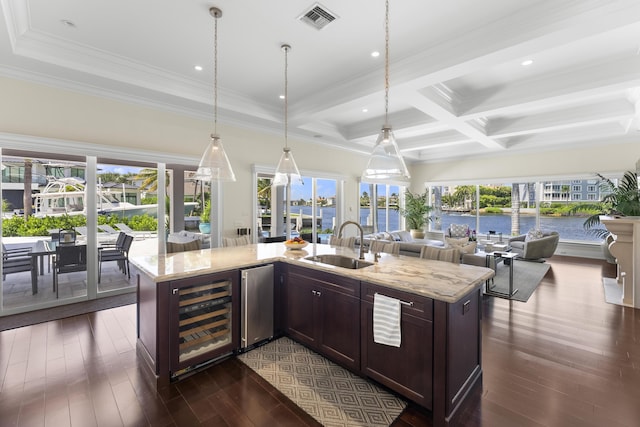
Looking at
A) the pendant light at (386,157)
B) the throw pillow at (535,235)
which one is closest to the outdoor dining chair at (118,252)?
the pendant light at (386,157)

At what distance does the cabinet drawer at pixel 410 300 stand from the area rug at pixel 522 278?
3400 mm

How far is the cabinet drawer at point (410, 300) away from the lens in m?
1.88

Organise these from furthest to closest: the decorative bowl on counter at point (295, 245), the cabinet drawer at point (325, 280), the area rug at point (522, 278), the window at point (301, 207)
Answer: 1. the window at point (301, 207)
2. the area rug at point (522, 278)
3. the decorative bowl on counter at point (295, 245)
4. the cabinet drawer at point (325, 280)

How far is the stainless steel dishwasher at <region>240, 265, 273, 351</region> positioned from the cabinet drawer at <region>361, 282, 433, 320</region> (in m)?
1.16

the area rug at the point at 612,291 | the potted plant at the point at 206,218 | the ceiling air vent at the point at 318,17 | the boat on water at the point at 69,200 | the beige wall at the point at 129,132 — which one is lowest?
the area rug at the point at 612,291

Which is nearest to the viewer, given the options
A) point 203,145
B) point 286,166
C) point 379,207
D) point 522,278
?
point 286,166

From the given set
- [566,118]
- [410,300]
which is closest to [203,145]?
[410,300]

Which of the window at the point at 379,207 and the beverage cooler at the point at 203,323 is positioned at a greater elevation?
the window at the point at 379,207

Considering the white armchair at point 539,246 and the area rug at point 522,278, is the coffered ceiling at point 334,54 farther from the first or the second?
the area rug at point 522,278

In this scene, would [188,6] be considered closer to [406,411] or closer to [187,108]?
Result: [187,108]

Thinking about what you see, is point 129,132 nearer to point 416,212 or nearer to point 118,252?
point 118,252

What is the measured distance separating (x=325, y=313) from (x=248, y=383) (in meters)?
0.85

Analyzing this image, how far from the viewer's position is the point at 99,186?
4.23 metres

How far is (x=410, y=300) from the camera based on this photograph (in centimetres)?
197
